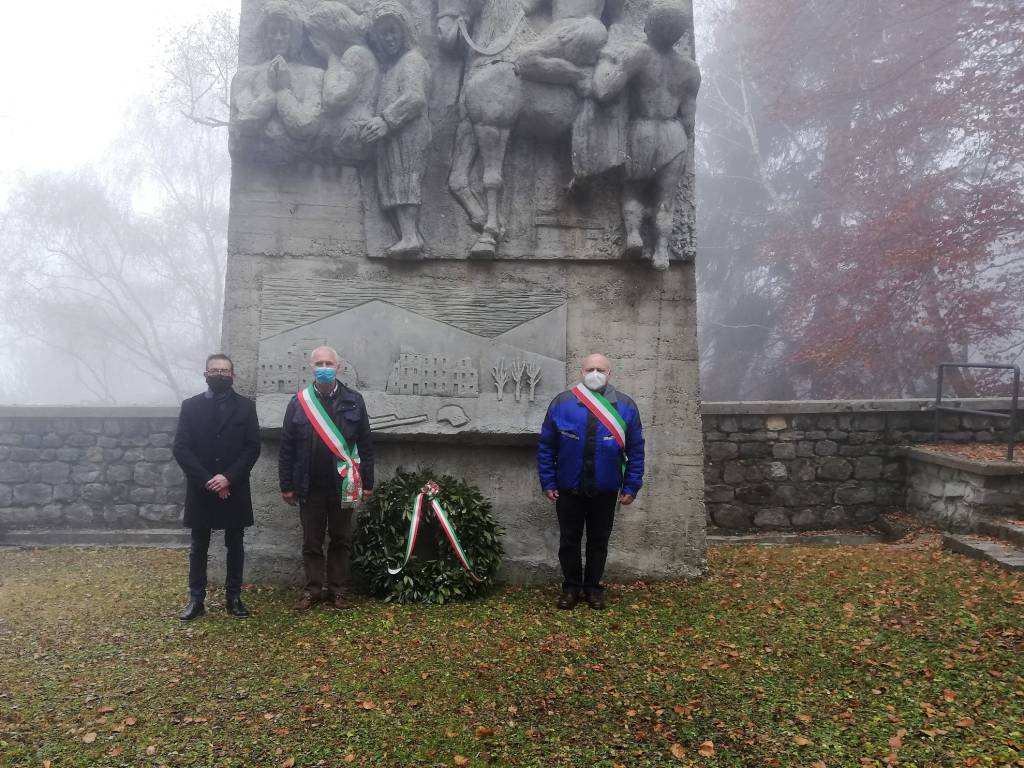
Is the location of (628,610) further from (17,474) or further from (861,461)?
(17,474)

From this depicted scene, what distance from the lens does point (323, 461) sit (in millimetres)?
4340

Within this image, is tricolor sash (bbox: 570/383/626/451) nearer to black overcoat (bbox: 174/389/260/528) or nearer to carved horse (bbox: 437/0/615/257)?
carved horse (bbox: 437/0/615/257)

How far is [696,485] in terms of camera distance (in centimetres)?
516

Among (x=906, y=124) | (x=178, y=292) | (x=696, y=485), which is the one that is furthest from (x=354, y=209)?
(x=178, y=292)

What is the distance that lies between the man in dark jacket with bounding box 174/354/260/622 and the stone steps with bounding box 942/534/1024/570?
532cm

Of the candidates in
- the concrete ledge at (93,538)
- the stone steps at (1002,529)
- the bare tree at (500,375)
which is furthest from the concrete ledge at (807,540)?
the concrete ledge at (93,538)

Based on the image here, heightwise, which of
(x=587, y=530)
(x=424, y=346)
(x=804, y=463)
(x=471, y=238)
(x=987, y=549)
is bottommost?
(x=987, y=549)

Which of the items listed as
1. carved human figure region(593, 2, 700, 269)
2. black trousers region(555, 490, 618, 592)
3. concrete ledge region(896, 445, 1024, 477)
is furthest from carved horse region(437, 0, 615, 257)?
concrete ledge region(896, 445, 1024, 477)

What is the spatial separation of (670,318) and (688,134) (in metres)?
1.32

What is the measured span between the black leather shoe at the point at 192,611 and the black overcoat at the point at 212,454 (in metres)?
0.52

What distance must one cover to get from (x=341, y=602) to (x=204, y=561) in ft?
2.89

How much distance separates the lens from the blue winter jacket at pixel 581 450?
4270 mm

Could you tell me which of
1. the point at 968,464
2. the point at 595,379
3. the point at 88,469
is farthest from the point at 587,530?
the point at 88,469

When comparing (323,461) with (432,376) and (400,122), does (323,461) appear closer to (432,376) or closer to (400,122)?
(432,376)
